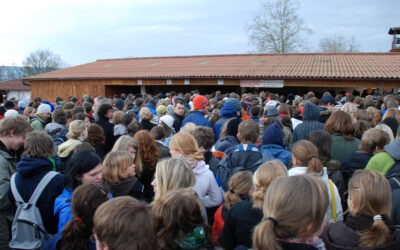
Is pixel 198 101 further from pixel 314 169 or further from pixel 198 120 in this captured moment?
pixel 314 169

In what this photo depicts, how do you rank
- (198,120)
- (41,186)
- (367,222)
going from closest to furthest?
1. (367,222)
2. (41,186)
3. (198,120)

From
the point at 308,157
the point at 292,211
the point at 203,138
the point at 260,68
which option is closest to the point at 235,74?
the point at 260,68

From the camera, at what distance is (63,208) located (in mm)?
2471

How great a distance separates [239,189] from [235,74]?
1453 cm

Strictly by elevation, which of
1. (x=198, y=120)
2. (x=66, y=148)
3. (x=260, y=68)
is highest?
(x=260, y=68)

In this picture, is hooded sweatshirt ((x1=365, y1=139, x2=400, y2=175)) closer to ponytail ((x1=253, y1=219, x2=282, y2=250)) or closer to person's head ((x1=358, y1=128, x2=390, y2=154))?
person's head ((x1=358, y1=128, x2=390, y2=154))

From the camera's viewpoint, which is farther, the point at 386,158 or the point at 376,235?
the point at 386,158

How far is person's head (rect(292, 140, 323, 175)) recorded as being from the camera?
111 inches

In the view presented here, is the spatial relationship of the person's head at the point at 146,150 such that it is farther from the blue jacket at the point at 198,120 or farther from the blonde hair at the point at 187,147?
the blue jacket at the point at 198,120

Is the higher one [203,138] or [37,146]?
[37,146]

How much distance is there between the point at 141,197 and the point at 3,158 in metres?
1.45

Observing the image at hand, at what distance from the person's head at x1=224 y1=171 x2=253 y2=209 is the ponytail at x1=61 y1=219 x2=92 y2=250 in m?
1.18

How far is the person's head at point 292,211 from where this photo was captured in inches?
61.3

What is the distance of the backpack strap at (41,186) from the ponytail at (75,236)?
736 mm
